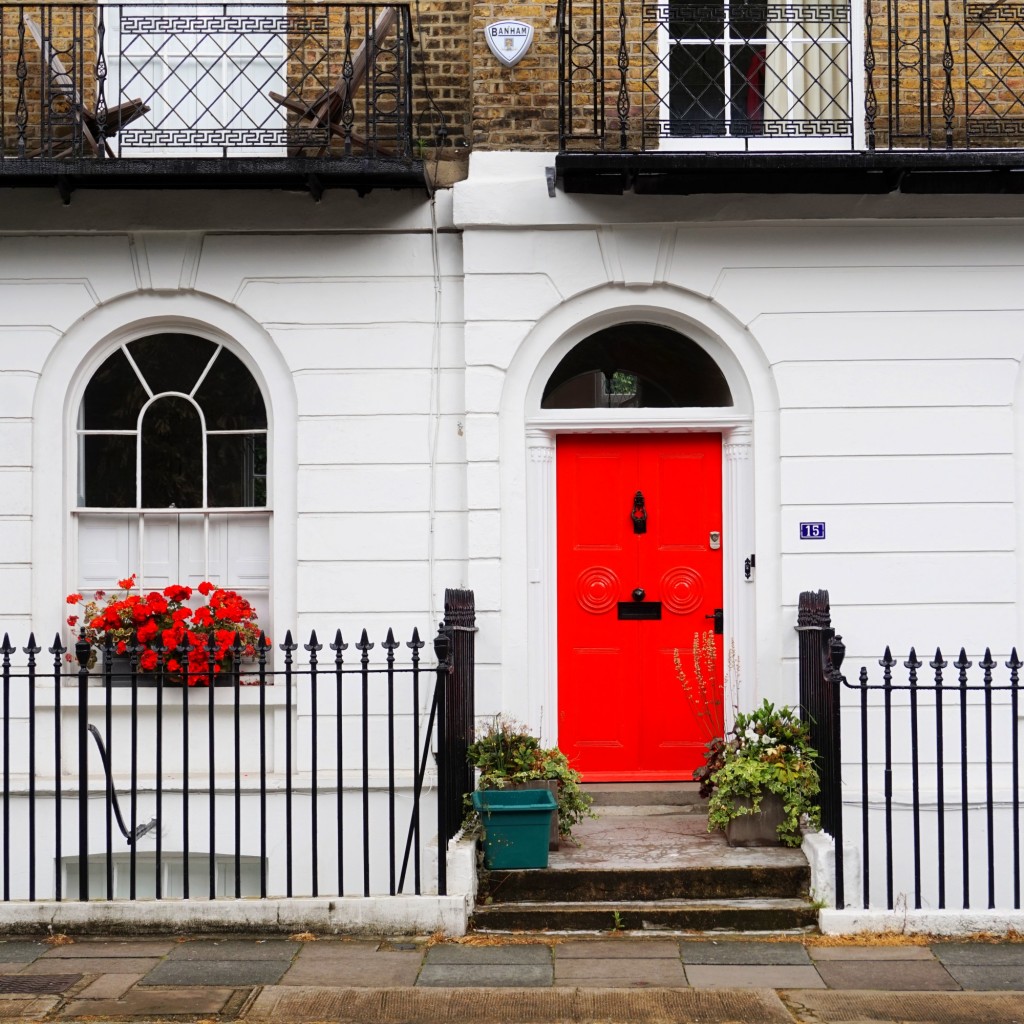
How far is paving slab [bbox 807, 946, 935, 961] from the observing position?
6.30m

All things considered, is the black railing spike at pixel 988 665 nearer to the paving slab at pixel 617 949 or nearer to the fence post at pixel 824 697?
the fence post at pixel 824 697

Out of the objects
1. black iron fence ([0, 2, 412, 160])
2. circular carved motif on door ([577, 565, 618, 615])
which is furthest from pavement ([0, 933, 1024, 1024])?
black iron fence ([0, 2, 412, 160])

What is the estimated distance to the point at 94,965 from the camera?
6230 millimetres

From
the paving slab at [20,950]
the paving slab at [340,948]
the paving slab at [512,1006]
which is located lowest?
the paving slab at [512,1006]

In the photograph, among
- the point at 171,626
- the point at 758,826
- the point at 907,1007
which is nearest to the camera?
the point at 907,1007

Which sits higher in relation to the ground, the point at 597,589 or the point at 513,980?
the point at 597,589

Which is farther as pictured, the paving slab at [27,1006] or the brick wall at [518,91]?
the brick wall at [518,91]

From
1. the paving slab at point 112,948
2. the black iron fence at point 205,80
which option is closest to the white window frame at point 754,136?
the black iron fence at point 205,80

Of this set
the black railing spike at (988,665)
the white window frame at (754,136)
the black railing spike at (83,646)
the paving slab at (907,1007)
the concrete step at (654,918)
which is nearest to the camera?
the paving slab at (907,1007)

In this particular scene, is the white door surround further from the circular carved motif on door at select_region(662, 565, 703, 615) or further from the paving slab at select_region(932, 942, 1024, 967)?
the paving slab at select_region(932, 942, 1024, 967)

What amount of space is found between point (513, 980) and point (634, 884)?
1.20 m

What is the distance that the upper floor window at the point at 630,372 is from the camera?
8.93m

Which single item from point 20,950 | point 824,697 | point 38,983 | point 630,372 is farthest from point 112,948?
point 630,372

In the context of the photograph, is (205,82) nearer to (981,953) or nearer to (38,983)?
(38,983)
